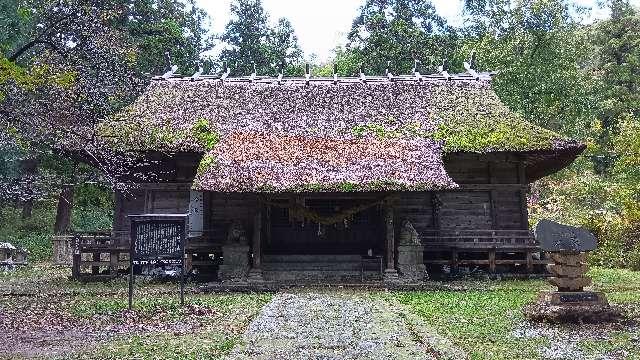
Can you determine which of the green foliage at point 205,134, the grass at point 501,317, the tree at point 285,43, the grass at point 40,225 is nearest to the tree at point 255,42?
the tree at point 285,43

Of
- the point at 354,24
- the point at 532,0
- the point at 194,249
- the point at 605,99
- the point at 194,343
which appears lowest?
the point at 194,343

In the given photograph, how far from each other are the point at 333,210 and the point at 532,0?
19.3 m

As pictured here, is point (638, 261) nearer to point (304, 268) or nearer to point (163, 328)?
point (304, 268)

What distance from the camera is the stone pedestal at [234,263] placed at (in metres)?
17.3

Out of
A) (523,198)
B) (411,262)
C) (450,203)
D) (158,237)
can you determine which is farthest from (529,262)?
(158,237)

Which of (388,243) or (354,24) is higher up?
(354,24)

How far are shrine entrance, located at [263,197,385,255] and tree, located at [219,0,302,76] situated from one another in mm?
24692

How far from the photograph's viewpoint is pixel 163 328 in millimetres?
10344

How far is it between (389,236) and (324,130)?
4.53 m

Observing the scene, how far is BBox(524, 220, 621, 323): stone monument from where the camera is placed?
10.3 meters

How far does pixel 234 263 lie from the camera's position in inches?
685

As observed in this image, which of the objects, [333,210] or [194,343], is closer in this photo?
[194,343]

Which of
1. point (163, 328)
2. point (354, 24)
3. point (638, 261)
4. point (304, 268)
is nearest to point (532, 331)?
point (163, 328)

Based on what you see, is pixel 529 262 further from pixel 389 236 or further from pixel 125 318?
pixel 125 318
